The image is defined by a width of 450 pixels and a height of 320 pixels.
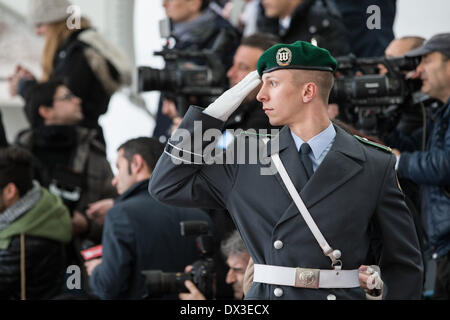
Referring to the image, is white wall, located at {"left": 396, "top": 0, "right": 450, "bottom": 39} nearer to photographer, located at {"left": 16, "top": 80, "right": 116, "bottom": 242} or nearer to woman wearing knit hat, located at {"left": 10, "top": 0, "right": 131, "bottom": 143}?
woman wearing knit hat, located at {"left": 10, "top": 0, "right": 131, "bottom": 143}

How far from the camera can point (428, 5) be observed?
535cm

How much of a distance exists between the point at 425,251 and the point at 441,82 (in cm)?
81

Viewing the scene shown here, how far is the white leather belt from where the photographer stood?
7.34 feet

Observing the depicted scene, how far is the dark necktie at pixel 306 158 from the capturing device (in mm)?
2338

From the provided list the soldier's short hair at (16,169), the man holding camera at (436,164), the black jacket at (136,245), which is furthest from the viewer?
the soldier's short hair at (16,169)

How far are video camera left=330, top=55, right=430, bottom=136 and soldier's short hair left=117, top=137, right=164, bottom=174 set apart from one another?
2.92 ft

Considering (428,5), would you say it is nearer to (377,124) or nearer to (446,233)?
(377,124)

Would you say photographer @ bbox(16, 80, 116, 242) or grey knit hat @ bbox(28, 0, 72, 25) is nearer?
photographer @ bbox(16, 80, 116, 242)

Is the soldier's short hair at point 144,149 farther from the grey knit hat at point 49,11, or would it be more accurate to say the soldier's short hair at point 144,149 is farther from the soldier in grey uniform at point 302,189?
the grey knit hat at point 49,11

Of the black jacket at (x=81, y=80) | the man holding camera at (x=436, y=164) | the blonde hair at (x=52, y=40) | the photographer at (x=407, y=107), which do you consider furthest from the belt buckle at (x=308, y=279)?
the blonde hair at (x=52, y=40)

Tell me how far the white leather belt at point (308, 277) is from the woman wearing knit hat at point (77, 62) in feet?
11.3

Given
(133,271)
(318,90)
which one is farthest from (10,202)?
(318,90)

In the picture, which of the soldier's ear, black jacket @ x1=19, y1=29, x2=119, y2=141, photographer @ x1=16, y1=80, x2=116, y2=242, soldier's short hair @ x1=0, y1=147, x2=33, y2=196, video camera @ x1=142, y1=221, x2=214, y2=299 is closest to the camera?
video camera @ x1=142, y1=221, x2=214, y2=299

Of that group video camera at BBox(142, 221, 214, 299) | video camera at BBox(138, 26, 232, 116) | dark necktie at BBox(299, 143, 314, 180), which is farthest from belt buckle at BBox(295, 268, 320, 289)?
video camera at BBox(138, 26, 232, 116)
